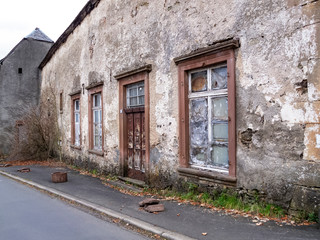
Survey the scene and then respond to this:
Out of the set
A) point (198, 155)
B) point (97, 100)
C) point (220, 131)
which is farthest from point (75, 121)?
point (220, 131)

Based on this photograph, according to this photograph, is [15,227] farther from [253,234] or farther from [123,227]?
[253,234]

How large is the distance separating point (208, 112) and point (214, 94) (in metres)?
0.41

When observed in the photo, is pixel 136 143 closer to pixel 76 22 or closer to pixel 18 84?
pixel 76 22

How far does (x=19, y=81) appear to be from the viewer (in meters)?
20.1

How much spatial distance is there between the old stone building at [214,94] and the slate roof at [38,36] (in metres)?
12.3

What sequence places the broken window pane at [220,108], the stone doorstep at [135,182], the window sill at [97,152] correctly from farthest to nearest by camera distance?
the window sill at [97,152], the stone doorstep at [135,182], the broken window pane at [220,108]

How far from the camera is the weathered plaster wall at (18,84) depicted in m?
19.4

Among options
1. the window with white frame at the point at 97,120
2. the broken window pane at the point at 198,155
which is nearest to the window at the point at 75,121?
the window with white frame at the point at 97,120

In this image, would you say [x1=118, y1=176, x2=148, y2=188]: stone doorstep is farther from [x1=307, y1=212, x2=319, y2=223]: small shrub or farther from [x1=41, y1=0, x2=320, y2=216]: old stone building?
[x1=307, y1=212, x2=319, y2=223]: small shrub

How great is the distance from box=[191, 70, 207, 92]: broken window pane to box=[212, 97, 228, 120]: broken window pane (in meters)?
0.42

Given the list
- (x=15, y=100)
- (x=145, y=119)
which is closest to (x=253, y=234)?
(x=145, y=119)

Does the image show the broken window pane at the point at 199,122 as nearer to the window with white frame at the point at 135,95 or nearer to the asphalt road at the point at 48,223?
the window with white frame at the point at 135,95

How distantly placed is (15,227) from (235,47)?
500cm

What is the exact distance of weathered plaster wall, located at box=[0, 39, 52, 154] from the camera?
19.4 metres
